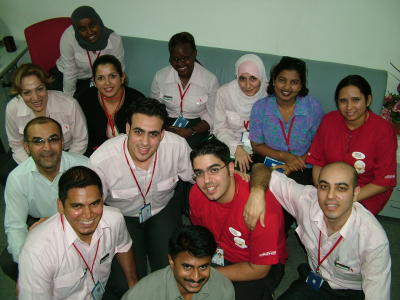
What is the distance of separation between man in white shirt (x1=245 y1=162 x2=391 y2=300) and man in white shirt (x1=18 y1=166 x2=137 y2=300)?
32.9 inches

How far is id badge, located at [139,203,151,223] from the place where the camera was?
104 inches

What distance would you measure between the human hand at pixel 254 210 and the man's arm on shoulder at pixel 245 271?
28 centimetres

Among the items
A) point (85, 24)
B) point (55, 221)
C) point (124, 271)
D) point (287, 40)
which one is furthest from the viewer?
point (287, 40)

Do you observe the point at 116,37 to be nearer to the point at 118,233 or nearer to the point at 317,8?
the point at 317,8

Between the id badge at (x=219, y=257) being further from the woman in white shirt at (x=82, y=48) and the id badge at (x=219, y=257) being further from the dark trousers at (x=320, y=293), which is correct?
the woman in white shirt at (x=82, y=48)

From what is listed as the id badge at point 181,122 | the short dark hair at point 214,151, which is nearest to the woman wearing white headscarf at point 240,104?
the id badge at point 181,122

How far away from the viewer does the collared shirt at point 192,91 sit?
11.4 feet

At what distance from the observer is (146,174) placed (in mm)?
2570

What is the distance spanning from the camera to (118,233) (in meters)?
2.24

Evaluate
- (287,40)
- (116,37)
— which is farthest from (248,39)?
(116,37)

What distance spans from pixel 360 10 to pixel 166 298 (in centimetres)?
303

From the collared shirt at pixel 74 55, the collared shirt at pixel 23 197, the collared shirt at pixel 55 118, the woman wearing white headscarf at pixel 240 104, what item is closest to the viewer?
the collared shirt at pixel 23 197

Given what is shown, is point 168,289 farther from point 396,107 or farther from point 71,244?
point 396,107

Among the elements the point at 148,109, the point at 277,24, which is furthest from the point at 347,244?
the point at 277,24
